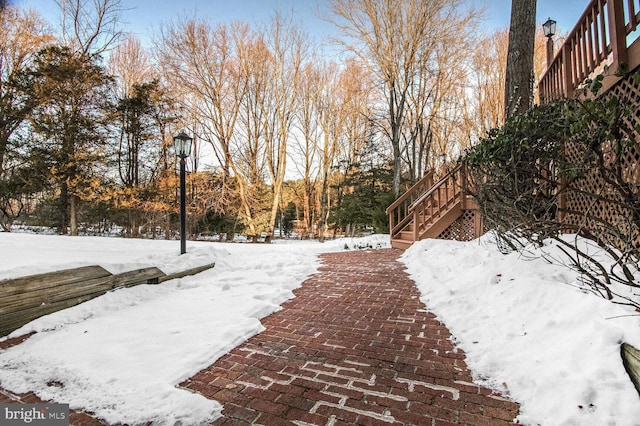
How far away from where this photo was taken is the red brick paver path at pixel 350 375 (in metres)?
1.54

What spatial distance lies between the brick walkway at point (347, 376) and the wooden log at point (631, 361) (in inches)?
21.8

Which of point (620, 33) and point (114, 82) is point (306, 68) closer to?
point (114, 82)

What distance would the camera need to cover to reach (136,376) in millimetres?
1833

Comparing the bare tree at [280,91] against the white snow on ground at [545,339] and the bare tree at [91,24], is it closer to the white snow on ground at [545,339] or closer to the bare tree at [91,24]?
the bare tree at [91,24]

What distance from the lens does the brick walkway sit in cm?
153

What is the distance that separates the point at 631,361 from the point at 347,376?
1.43 meters

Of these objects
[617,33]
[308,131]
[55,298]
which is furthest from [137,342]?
[308,131]

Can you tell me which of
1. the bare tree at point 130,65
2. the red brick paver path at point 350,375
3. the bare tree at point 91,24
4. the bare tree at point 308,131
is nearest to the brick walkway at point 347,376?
the red brick paver path at point 350,375

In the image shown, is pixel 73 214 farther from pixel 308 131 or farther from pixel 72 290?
pixel 72 290

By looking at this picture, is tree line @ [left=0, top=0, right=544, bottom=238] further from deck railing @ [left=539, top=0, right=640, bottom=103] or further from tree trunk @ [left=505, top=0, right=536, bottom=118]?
deck railing @ [left=539, top=0, right=640, bottom=103]

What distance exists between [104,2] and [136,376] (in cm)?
1728

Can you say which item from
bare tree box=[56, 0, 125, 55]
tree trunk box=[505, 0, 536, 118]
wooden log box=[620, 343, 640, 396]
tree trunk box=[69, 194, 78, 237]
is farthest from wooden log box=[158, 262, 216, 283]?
bare tree box=[56, 0, 125, 55]

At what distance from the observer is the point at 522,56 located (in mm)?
4996

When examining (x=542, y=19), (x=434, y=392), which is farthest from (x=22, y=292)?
(x=542, y=19)
